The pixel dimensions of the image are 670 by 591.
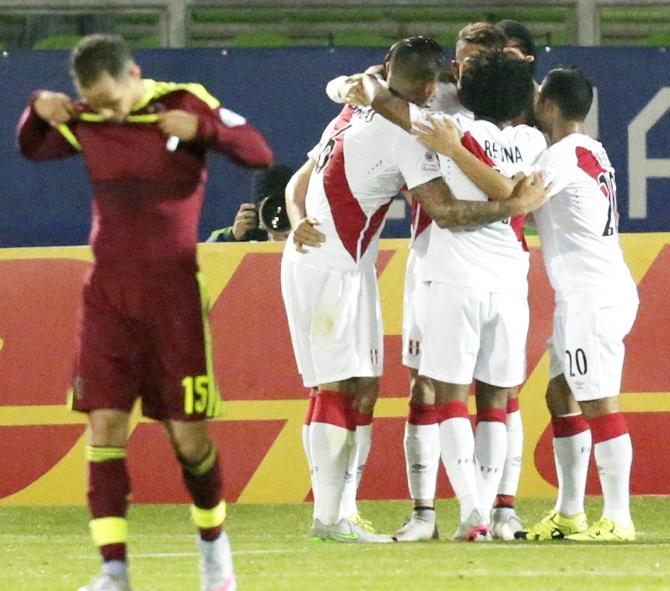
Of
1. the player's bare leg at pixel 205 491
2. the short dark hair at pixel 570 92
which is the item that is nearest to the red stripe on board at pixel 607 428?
the short dark hair at pixel 570 92

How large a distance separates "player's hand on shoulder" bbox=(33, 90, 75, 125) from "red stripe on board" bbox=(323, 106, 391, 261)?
1.97 metres

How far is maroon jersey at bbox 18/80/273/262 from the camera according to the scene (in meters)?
5.41

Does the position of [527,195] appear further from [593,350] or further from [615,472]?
[615,472]

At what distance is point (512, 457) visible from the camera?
7.69 m

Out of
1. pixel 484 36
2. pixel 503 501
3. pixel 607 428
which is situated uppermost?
pixel 484 36

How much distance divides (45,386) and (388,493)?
172 centimetres

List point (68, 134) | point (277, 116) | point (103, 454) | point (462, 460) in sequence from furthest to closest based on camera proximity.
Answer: point (277, 116), point (462, 460), point (68, 134), point (103, 454)

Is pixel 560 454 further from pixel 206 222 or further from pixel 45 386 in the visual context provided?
pixel 206 222

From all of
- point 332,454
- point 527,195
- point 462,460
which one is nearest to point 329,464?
point 332,454

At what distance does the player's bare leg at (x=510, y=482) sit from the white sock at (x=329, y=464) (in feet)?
2.29

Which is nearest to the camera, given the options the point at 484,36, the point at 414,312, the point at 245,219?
the point at 414,312

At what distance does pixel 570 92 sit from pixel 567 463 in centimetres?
146

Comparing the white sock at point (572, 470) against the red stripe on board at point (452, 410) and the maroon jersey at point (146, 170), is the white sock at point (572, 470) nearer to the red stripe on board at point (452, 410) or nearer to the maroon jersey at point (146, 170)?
the red stripe on board at point (452, 410)

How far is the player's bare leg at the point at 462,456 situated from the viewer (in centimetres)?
711
